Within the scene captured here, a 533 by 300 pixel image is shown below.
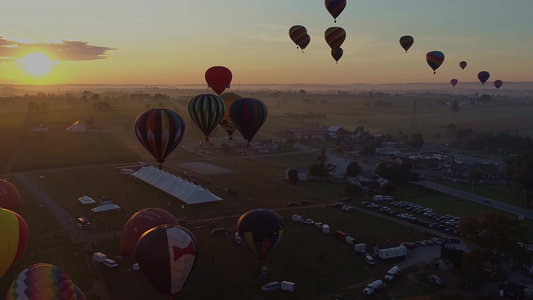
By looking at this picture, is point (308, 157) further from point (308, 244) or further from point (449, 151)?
point (308, 244)

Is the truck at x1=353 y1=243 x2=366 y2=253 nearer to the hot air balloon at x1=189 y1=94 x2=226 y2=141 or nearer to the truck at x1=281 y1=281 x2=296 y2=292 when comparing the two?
the truck at x1=281 y1=281 x2=296 y2=292

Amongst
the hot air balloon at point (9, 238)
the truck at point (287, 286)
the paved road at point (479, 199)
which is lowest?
the truck at point (287, 286)

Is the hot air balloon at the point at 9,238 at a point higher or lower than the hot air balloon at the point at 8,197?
higher

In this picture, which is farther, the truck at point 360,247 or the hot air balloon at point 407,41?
the hot air balloon at point 407,41

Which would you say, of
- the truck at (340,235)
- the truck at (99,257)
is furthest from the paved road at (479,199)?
the truck at (99,257)

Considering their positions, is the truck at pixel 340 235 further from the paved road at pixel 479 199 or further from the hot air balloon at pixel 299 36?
the hot air balloon at pixel 299 36

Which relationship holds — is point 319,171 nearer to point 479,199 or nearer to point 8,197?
point 479,199

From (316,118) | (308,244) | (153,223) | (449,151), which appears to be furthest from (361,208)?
(316,118)
